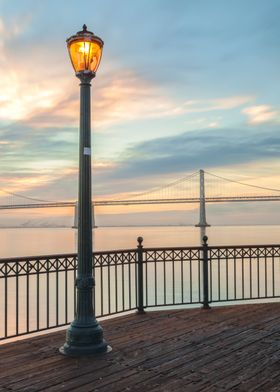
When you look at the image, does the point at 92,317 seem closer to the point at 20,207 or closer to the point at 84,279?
the point at 84,279

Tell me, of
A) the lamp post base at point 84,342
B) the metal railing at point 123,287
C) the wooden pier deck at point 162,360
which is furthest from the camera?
the metal railing at point 123,287

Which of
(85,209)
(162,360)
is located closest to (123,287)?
(85,209)

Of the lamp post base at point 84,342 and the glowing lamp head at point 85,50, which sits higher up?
the glowing lamp head at point 85,50

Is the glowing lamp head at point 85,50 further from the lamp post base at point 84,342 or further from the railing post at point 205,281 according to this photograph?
the railing post at point 205,281

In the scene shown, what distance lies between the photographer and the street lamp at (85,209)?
19.0 feet

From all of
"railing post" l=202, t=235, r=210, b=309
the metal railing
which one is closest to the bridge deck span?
the metal railing

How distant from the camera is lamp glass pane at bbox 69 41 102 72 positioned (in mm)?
5812

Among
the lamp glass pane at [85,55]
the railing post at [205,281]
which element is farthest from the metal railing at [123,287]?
the lamp glass pane at [85,55]

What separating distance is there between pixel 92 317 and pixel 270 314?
142 inches

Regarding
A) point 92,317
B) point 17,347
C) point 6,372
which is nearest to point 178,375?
point 92,317

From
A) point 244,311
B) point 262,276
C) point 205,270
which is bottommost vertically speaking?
point 262,276

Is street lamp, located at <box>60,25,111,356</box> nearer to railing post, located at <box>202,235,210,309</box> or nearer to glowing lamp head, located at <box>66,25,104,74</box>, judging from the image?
glowing lamp head, located at <box>66,25,104,74</box>

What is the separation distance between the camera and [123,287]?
319 inches

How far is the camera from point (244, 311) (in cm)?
830
